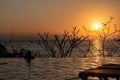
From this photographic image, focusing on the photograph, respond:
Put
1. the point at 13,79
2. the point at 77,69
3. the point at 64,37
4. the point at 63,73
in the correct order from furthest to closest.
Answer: the point at 64,37 < the point at 77,69 < the point at 63,73 < the point at 13,79

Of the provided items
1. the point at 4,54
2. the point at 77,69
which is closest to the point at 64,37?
the point at 4,54

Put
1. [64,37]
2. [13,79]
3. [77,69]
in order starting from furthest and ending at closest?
[64,37] → [77,69] → [13,79]

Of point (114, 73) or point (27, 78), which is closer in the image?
point (114, 73)

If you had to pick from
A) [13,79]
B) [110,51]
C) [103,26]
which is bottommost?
[13,79]

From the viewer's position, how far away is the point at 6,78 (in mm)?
10398

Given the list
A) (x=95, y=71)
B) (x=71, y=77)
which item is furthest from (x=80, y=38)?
(x=95, y=71)

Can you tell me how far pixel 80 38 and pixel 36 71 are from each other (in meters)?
10.8

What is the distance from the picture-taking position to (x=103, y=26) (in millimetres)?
22922

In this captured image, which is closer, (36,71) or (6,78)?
(6,78)

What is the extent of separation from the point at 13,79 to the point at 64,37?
12.5 meters

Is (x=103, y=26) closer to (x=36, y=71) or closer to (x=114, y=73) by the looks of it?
(x=36, y=71)

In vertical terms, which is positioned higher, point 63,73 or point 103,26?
point 103,26

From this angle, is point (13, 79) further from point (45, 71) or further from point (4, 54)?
point (4, 54)

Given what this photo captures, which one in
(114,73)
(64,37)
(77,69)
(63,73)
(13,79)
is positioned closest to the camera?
(114,73)
